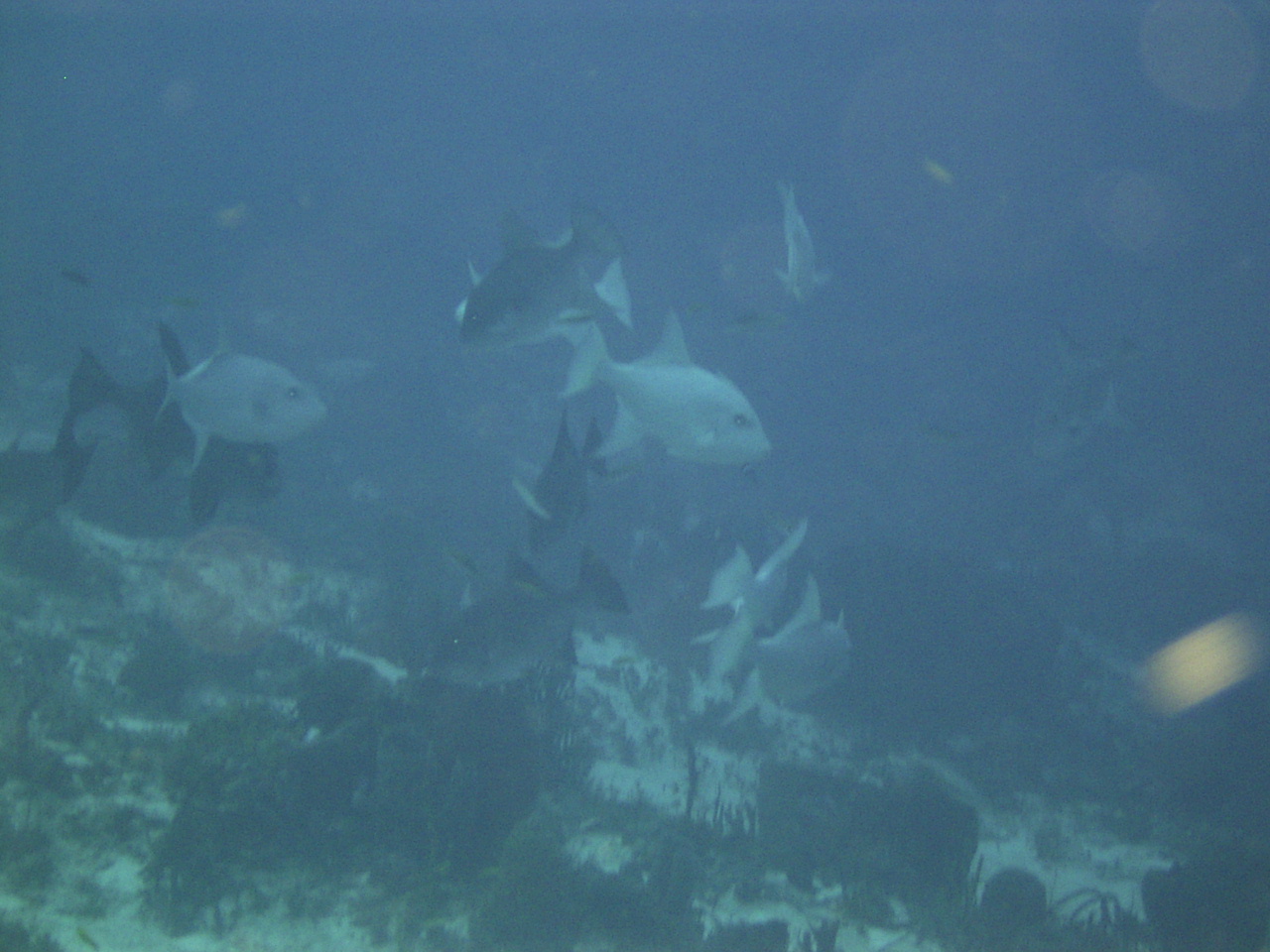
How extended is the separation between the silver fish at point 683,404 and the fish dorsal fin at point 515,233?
0.57 metres

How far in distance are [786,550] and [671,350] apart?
1.50m

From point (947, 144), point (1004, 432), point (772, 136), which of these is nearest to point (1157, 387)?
point (1004, 432)

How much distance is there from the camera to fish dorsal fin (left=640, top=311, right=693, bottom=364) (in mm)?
3977

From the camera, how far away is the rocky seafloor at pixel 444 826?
4227mm

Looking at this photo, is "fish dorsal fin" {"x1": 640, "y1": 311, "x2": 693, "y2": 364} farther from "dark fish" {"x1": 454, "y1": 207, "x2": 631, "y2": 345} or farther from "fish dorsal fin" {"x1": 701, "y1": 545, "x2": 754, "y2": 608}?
"fish dorsal fin" {"x1": 701, "y1": 545, "x2": 754, "y2": 608}

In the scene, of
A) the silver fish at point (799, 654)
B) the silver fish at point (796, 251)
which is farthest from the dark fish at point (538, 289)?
the silver fish at point (799, 654)

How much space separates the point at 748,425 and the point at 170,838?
14.8ft

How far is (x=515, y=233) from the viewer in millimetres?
3523

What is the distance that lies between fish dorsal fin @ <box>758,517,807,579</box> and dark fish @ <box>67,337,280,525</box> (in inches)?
145

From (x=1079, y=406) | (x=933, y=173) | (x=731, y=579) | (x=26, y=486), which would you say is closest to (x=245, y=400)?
(x=731, y=579)

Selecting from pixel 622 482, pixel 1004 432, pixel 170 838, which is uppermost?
pixel 170 838

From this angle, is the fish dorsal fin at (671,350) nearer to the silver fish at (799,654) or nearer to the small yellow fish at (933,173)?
the silver fish at (799,654)

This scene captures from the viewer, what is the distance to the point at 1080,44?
32.7 metres

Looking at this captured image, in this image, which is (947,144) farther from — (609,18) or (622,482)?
(622,482)
